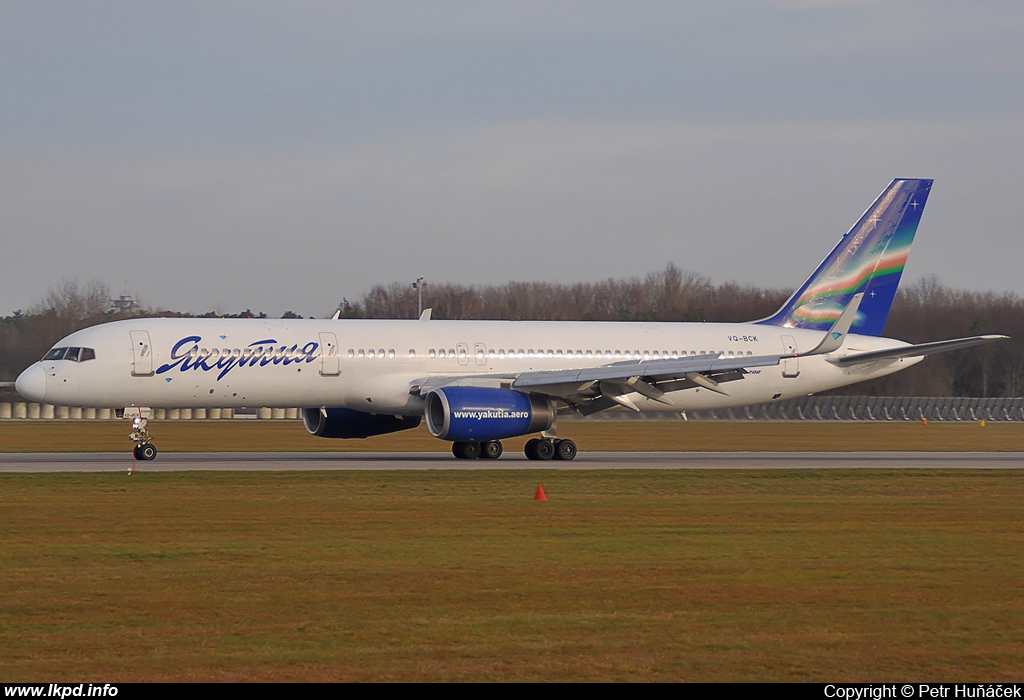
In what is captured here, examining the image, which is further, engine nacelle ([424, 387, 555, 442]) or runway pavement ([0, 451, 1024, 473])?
engine nacelle ([424, 387, 555, 442])

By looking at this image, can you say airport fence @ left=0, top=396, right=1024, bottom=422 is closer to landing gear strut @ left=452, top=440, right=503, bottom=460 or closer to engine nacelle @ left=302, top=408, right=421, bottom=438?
engine nacelle @ left=302, top=408, right=421, bottom=438

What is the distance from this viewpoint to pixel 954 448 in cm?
4334

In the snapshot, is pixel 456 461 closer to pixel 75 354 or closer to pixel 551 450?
pixel 551 450

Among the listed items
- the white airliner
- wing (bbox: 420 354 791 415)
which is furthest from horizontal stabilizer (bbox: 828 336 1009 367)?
wing (bbox: 420 354 791 415)

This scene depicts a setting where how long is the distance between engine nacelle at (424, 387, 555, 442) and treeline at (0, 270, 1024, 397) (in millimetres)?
33923

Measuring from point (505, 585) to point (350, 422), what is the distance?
77.1 feet

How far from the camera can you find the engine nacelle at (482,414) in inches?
1217

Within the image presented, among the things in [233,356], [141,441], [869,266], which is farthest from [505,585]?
[869,266]

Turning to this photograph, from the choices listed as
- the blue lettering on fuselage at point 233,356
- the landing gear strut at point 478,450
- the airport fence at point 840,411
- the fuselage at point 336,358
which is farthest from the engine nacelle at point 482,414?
the airport fence at point 840,411

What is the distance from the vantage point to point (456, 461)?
33125 mm

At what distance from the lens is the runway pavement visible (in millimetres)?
29750

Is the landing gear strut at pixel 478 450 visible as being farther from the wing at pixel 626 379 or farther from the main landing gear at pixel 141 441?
the main landing gear at pixel 141 441

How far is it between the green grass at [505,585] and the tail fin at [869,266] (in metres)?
17.8

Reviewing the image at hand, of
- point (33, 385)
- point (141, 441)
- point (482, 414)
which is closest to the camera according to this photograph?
point (482, 414)
